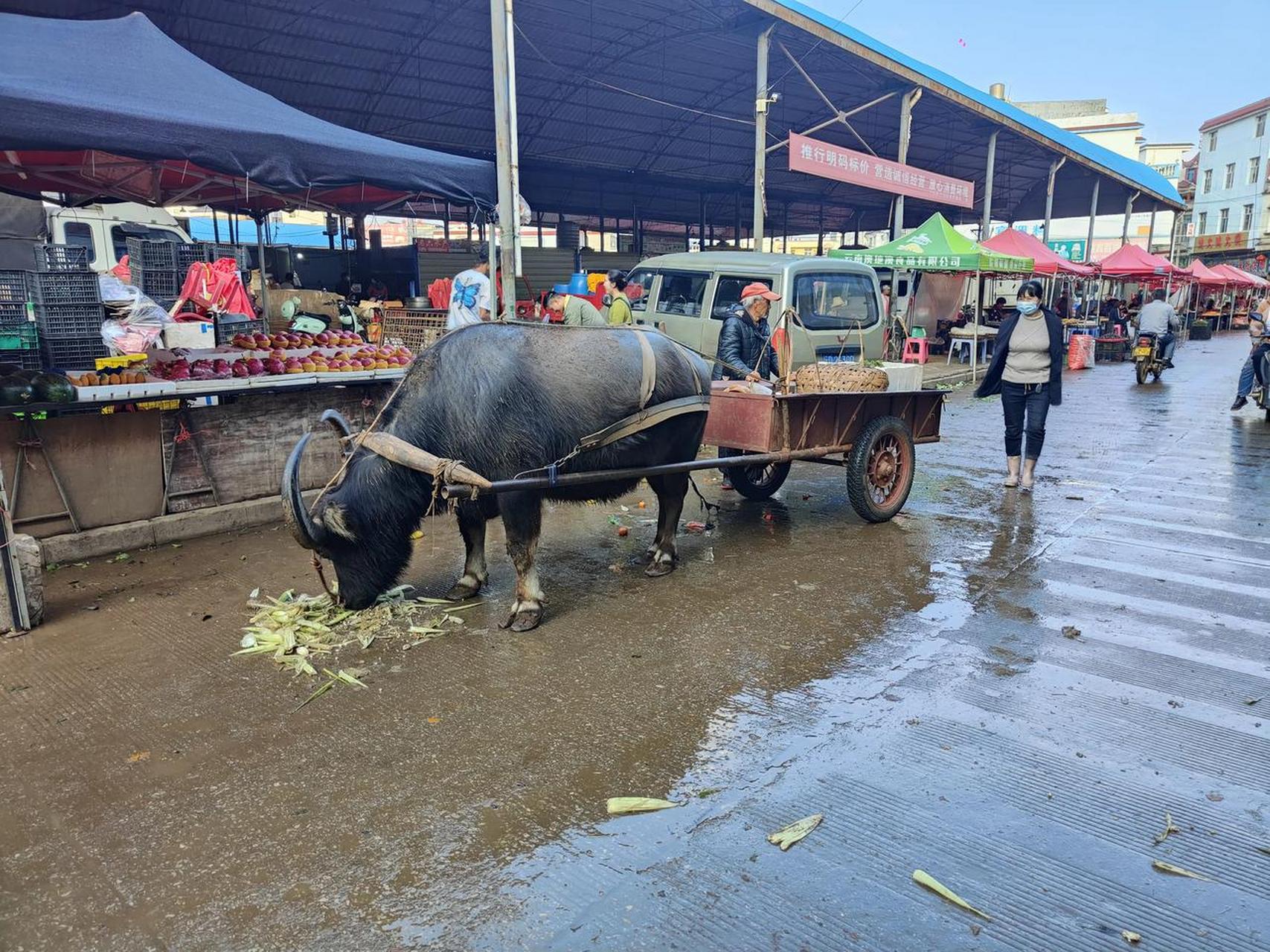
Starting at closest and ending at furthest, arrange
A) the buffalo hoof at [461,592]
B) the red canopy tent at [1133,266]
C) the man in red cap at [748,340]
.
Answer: the buffalo hoof at [461,592], the man in red cap at [748,340], the red canopy tent at [1133,266]

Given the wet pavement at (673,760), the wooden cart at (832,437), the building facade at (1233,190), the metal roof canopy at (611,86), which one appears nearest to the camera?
the wet pavement at (673,760)

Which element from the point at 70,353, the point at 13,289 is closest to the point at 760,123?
the point at 70,353

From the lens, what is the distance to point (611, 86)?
54.3ft

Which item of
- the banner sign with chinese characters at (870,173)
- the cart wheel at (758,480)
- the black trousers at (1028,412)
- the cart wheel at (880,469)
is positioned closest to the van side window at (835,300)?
the black trousers at (1028,412)

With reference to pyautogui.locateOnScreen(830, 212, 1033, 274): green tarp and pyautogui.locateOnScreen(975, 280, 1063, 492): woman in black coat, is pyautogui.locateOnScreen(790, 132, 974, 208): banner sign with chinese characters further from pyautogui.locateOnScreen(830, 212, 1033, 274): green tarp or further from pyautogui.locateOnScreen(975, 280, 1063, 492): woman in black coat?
pyautogui.locateOnScreen(975, 280, 1063, 492): woman in black coat

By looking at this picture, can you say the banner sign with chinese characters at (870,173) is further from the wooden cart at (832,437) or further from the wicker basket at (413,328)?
the wooden cart at (832,437)

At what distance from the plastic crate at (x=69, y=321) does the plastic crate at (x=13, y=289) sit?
0.36 ft

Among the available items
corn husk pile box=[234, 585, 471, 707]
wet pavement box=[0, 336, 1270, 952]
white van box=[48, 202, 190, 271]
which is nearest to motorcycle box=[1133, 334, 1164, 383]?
wet pavement box=[0, 336, 1270, 952]

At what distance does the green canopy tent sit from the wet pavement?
35.1 feet

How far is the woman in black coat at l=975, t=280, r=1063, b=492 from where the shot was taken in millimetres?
7180

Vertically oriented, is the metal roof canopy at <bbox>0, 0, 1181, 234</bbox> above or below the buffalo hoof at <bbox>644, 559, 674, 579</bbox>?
above

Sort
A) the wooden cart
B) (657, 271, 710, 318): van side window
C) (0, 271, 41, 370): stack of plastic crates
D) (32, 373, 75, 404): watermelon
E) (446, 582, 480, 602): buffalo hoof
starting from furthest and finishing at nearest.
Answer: (657, 271, 710, 318): van side window → the wooden cart → (0, 271, 41, 370): stack of plastic crates → (32, 373, 75, 404): watermelon → (446, 582, 480, 602): buffalo hoof

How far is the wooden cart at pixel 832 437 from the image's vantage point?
5.52 m

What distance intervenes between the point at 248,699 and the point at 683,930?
2.31 m
